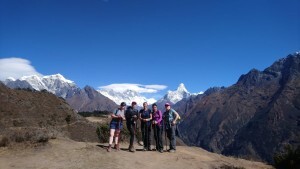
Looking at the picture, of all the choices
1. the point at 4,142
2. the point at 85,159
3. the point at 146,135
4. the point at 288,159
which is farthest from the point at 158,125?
the point at 288,159

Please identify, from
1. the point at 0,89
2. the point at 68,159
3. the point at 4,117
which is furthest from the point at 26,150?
the point at 0,89

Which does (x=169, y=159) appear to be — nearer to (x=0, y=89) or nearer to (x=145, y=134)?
(x=145, y=134)

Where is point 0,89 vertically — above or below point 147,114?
above

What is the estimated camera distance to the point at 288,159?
71.8 feet

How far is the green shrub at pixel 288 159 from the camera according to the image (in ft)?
69.3

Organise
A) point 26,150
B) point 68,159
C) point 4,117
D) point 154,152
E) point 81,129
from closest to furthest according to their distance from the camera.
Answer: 1. point 68,159
2. point 26,150
3. point 154,152
4. point 4,117
5. point 81,129

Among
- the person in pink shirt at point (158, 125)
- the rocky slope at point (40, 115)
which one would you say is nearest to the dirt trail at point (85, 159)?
the person in pink shirt at point (158, 125)

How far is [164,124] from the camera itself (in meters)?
20.6

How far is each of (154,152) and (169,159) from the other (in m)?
1.41

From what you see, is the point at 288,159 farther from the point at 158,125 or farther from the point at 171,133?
the point at 158,125

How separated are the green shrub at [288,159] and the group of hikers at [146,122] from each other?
6.40 meters

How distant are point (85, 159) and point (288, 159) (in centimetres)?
1166

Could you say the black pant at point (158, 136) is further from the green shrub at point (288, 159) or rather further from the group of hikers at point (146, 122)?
the green shrub at point (288, 159)

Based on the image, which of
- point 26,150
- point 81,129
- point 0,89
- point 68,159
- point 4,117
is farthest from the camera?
point 0,89
